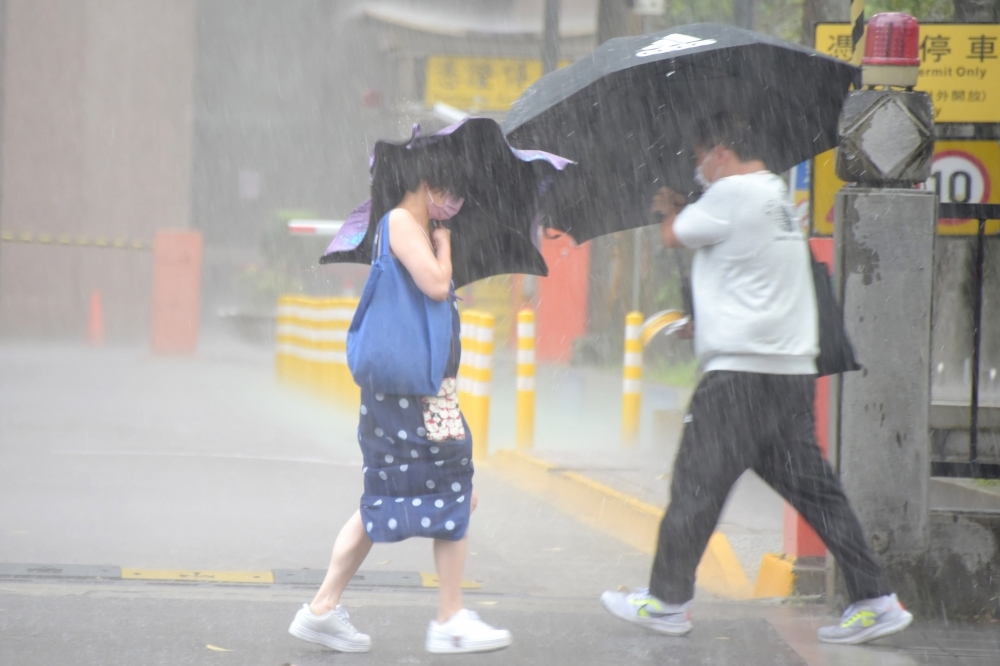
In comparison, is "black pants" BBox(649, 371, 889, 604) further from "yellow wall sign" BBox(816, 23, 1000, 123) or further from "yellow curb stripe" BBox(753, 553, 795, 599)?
"yellow wall sign" BBox(816, 23, 1000, 123)

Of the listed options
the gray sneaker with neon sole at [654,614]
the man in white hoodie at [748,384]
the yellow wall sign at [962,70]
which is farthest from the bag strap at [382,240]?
the yellow wall sign at [962,70]

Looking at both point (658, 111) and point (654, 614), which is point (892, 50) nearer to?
point (658, 111)

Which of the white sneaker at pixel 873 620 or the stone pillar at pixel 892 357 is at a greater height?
the stone pillar at pixel 892 357

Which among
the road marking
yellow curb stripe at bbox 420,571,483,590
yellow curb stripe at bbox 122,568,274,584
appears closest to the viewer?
yellow curb stripe at bbox 122,568,274,584

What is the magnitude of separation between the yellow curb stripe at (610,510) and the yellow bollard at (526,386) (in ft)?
0.92

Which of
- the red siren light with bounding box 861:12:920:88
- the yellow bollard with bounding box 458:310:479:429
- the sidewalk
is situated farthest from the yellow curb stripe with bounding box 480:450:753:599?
the red siren light with bounding box 861:12:920:88

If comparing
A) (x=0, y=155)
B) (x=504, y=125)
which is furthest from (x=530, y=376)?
(x=0, y=155)

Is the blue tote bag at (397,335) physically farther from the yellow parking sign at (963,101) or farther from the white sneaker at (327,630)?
the yellow parking sign at (963,101)

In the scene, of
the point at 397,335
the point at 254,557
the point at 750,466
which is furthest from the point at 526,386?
the point at 397,335

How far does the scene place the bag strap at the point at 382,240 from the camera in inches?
166

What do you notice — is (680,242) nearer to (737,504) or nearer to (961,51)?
(961,51)

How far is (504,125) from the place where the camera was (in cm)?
489

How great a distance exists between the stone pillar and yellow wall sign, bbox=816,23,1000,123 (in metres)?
1.63

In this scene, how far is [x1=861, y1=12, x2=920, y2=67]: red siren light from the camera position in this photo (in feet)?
16.1
